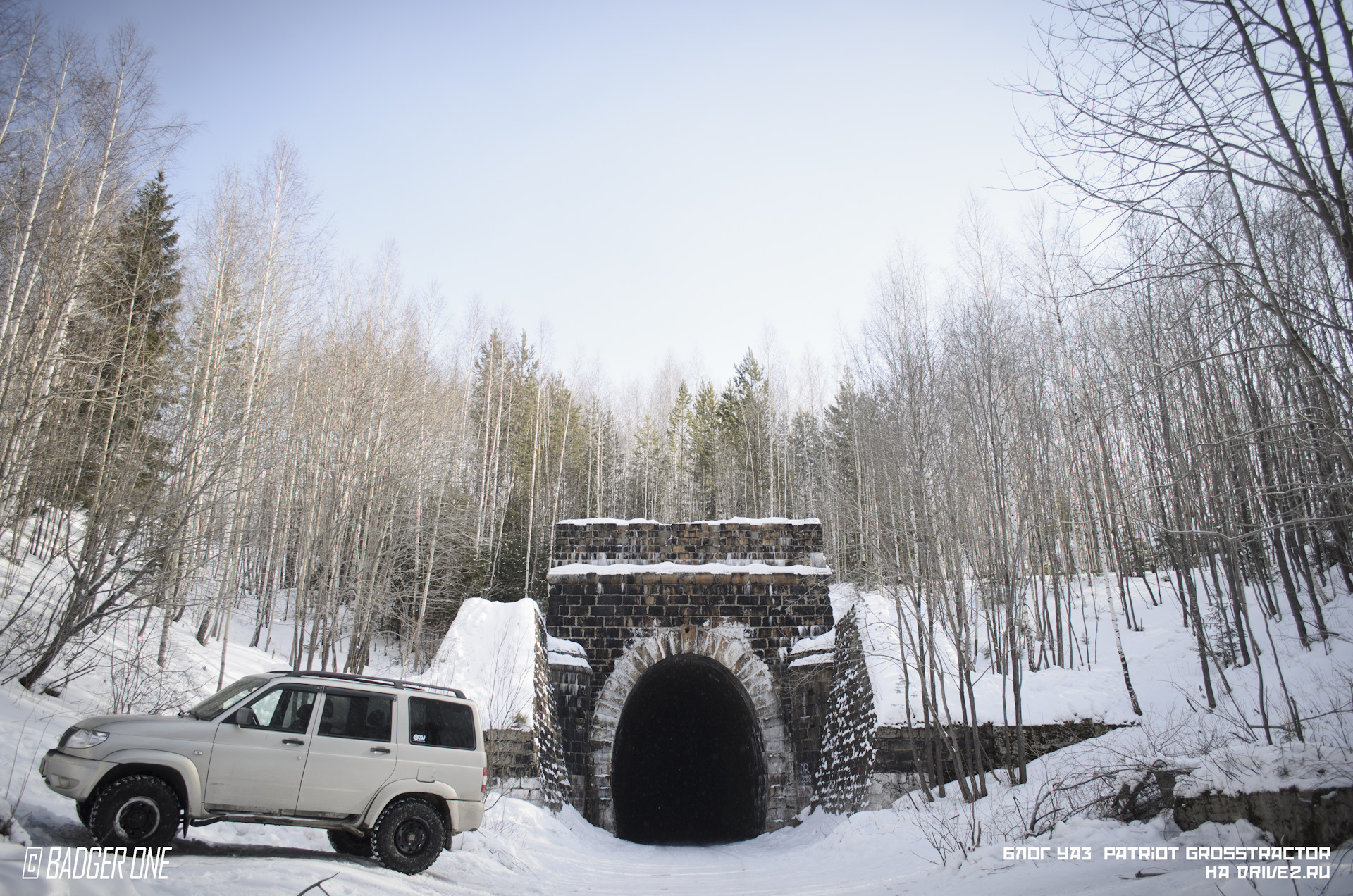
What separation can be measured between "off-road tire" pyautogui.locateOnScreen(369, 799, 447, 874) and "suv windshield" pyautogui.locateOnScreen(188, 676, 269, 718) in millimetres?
1538

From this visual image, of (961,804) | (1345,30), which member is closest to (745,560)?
(961,804)

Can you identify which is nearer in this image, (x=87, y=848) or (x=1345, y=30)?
(x=1345, y=30)

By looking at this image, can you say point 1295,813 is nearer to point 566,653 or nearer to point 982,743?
point 982,743

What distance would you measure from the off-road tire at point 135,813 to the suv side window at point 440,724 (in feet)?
5.91

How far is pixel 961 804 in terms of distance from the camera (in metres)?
9.07

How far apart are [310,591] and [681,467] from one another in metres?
18.2

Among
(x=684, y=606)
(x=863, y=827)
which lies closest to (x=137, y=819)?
(x=863, y=827)

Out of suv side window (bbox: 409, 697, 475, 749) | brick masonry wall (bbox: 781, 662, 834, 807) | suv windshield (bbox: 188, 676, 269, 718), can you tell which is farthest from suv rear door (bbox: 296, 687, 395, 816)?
brick masonry wall (bbox: 781, 662, 834, 807)

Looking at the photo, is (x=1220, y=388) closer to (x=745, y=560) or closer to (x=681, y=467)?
(x=745, y=560)

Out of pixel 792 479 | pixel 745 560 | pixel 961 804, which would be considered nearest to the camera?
pixel 961 804

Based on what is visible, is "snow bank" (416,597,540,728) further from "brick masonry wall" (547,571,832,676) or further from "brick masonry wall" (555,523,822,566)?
"brick masonry wall" (555,523,822,566)

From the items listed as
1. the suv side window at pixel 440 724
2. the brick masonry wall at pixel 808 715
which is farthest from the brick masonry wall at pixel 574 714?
the suv side window at pixel 440 724

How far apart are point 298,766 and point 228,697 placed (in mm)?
848

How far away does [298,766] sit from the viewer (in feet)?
18.0
